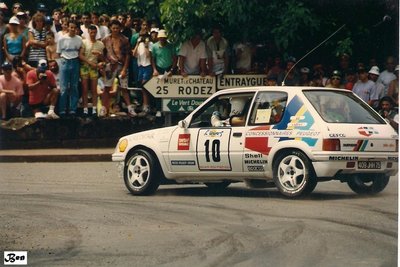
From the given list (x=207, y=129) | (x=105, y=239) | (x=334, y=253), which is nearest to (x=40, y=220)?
(x=105, y=239)

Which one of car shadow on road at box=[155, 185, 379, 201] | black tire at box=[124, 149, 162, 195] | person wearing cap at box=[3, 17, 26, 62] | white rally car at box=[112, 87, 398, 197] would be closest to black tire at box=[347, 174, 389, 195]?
white rally car at box=[112, 87, 398, 197]

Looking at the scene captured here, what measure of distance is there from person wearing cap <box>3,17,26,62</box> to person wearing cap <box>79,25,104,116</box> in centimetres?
72

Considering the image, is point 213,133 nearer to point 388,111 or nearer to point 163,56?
point 163,56

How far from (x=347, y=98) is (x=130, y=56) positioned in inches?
106

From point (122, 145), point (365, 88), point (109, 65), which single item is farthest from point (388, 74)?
point (109, 65)

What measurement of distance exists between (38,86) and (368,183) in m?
4.07

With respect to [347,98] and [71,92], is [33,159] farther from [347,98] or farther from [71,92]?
[347,98]

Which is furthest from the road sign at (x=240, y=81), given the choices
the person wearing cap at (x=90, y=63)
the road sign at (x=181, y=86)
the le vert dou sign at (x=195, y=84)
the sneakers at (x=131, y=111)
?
the person wearing cap at (x=90, y=63)

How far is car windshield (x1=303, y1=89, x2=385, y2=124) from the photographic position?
13.3 meters

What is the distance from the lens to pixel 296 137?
1320 centimetres

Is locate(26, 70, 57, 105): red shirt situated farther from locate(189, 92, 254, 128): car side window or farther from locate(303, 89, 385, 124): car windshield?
locate(303, 89, 385, 124): car windshield

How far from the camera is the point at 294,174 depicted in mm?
13242

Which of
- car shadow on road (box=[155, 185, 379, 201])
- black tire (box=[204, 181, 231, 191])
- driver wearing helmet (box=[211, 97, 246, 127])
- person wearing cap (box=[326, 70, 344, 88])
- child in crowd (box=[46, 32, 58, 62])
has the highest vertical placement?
child in crowd (box=[46, 32, 58, 62])

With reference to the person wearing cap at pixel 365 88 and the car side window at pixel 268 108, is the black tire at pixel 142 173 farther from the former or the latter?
the person wearing cap at pixel 365 88
